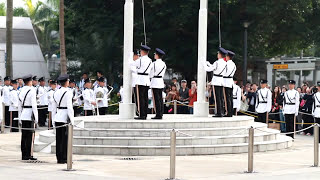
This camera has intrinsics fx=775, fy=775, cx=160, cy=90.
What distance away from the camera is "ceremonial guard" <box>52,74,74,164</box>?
17.6 meters

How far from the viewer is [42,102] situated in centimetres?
3123

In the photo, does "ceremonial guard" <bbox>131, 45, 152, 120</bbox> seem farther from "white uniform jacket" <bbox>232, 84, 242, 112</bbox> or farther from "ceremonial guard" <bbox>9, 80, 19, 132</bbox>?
"ceremonial guard" <bbox>9, 80, 19, 132</bbox>

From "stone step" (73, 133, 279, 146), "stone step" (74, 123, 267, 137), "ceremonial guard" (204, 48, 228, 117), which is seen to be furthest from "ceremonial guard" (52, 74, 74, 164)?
"ceremonial guard" (204, 48, 228, 117)

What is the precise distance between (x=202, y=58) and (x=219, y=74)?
67 cm

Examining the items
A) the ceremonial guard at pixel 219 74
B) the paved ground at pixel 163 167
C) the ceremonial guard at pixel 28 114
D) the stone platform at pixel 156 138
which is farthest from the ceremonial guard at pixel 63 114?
the ceremonial guard at pixel 219 74

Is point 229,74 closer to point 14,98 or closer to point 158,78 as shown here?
point 158,78

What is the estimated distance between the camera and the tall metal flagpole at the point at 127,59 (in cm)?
2123

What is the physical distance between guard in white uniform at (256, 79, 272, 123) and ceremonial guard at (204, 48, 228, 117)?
3470 mm

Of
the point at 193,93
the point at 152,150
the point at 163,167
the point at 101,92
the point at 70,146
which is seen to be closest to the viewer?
the point at 70,146

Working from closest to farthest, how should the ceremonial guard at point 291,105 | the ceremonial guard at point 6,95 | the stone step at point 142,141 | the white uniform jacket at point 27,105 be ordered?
the white uniform jacket at point 27,105
the stone step at point 142,141
the ceremonial guard at point 291,105
the ceremonial guard at point 6,95

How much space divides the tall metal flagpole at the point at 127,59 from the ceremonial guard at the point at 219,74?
7.73 ft

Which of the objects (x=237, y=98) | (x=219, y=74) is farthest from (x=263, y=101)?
(x=219, y=74)

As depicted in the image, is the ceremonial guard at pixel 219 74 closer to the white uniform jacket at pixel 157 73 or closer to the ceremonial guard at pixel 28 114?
the white uniform jacket at pixel 157 73

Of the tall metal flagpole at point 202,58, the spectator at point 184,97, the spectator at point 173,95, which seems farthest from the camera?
the spectator at point 173,95
